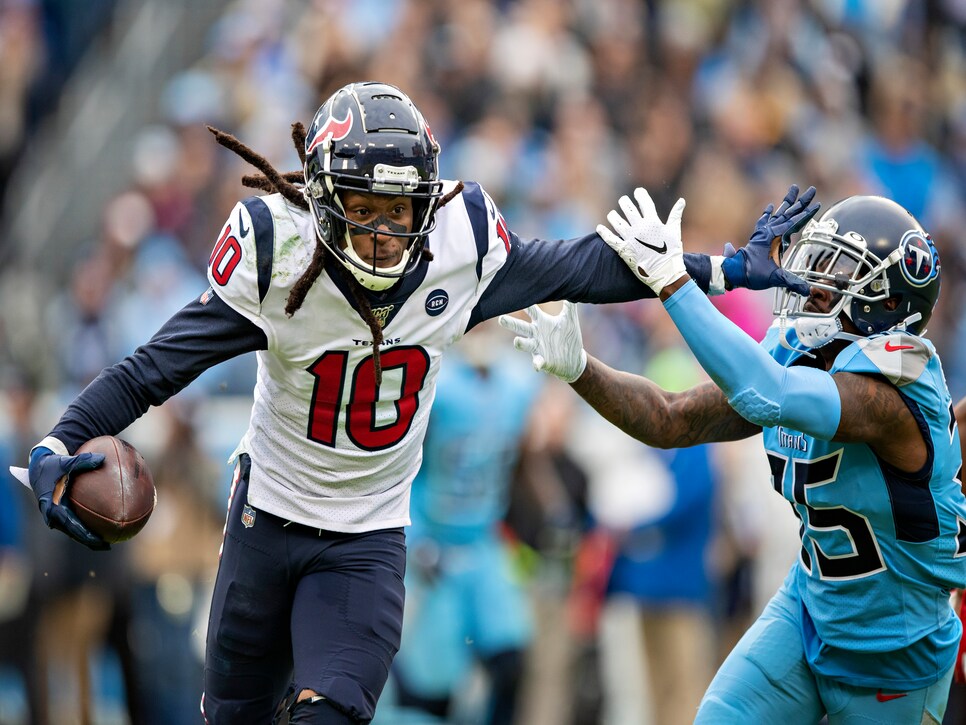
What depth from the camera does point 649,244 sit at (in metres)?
3.99

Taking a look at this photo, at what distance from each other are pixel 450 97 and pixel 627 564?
386cm

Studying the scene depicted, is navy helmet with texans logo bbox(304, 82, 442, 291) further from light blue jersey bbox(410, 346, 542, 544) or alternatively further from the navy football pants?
light blue jersey bbox(410, 346, 542, 544)

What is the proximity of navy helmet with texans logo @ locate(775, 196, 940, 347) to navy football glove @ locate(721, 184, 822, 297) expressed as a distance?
0.20ft

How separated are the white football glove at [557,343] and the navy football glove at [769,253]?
0.51 m

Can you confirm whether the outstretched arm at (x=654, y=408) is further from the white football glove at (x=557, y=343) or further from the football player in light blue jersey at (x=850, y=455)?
the football player in light blue jersey at (x=850, y=455)

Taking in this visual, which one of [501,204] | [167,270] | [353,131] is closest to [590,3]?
[501,204]

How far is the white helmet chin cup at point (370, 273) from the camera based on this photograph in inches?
152

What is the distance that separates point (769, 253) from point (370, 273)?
110cm

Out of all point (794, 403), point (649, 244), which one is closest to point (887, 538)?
point (794, 403)

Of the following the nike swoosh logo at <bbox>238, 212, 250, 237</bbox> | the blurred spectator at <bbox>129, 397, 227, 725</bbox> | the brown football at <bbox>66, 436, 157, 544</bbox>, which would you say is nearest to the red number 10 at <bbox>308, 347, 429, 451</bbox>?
the nike swoosh logo at <bbox>238, 212, 250, 237</bbox>

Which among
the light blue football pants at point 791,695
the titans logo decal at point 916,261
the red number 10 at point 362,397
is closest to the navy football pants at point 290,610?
the red number 10 at point 362,397

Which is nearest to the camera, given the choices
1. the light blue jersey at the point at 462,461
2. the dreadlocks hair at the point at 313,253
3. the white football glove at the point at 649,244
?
the dreadlocks hair at the point at 313,253

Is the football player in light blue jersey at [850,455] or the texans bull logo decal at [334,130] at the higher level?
the texans bull logo decal at [334,130]

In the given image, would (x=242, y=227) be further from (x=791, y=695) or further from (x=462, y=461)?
(x=462, y=461)
